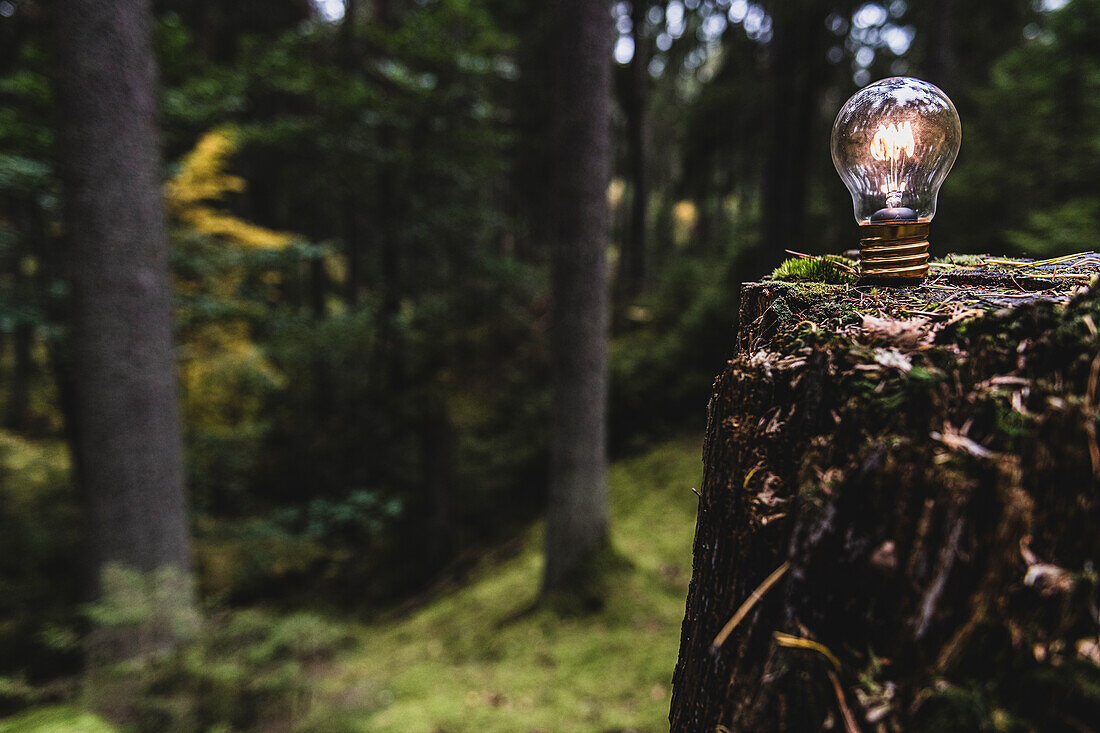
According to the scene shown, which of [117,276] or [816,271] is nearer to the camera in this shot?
[816,271]

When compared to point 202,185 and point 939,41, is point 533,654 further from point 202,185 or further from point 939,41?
point 939,41

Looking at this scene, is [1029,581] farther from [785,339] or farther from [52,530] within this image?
[52,530]

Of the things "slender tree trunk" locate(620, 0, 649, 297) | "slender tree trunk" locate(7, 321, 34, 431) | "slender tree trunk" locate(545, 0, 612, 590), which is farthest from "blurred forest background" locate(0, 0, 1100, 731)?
"slender tree trunk" locate(7, 321, 34, 431)

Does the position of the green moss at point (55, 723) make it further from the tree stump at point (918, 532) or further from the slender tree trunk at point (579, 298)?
the slender tree trunk at point (579, 298)

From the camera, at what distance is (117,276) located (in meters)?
3.95

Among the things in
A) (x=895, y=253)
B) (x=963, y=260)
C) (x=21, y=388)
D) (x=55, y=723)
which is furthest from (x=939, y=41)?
(x=21, y=388)

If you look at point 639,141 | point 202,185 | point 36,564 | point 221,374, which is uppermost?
point 639,141

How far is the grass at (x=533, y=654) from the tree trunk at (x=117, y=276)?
1.94 meters

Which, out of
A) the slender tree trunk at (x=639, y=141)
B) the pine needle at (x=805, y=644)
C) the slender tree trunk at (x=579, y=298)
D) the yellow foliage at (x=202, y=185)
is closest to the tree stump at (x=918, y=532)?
the pine needle at (x=805, y=644)

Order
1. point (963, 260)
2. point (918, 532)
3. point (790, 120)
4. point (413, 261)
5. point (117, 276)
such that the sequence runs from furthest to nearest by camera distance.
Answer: point (790, 120) → point (413, 261) → point (117, 276) → point (963, 260) → point (918, 532)

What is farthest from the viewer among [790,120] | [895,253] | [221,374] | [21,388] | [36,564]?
[21,388]

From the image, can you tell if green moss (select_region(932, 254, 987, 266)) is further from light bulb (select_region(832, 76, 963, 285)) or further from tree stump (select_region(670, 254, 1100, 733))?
tree stump (select_region(670, 254, 1100, 733))

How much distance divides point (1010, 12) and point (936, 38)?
4.25m

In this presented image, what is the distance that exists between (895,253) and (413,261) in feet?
26.3
